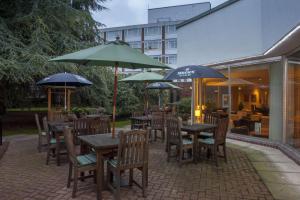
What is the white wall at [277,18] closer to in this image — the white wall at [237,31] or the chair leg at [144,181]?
the white wall at [237,31]

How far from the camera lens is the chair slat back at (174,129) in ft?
20.6

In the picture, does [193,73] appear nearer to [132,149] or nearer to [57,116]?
[132,149]

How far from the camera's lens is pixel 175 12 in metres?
44.6

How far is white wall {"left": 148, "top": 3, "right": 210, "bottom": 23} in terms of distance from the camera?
42125 millimetres

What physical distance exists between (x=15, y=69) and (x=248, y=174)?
928 cm

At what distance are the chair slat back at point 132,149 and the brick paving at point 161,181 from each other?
0.58 meters

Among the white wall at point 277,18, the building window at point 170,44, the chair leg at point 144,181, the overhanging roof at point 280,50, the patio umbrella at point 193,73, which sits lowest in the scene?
the chair leg at point 144,181

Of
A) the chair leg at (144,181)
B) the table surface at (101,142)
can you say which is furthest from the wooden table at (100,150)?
the chair leg at (144,181)

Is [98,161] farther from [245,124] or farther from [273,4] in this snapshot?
[245,124]

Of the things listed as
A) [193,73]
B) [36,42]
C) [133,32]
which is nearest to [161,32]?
[133,32]

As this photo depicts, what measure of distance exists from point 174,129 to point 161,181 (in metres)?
1.55

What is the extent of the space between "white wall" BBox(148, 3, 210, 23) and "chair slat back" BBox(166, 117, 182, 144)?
37.4 metres

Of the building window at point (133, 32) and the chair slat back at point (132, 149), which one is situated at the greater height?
the building window at point (133, 32)

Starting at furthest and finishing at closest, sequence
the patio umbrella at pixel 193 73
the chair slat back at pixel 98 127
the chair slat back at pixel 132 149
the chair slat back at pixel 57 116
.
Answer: the chair slat back at pixel 57 116
the patio umbrella at pixel 193 73
the chair slat back at pixel 98 127
the chair slat back at pixel 132 149
